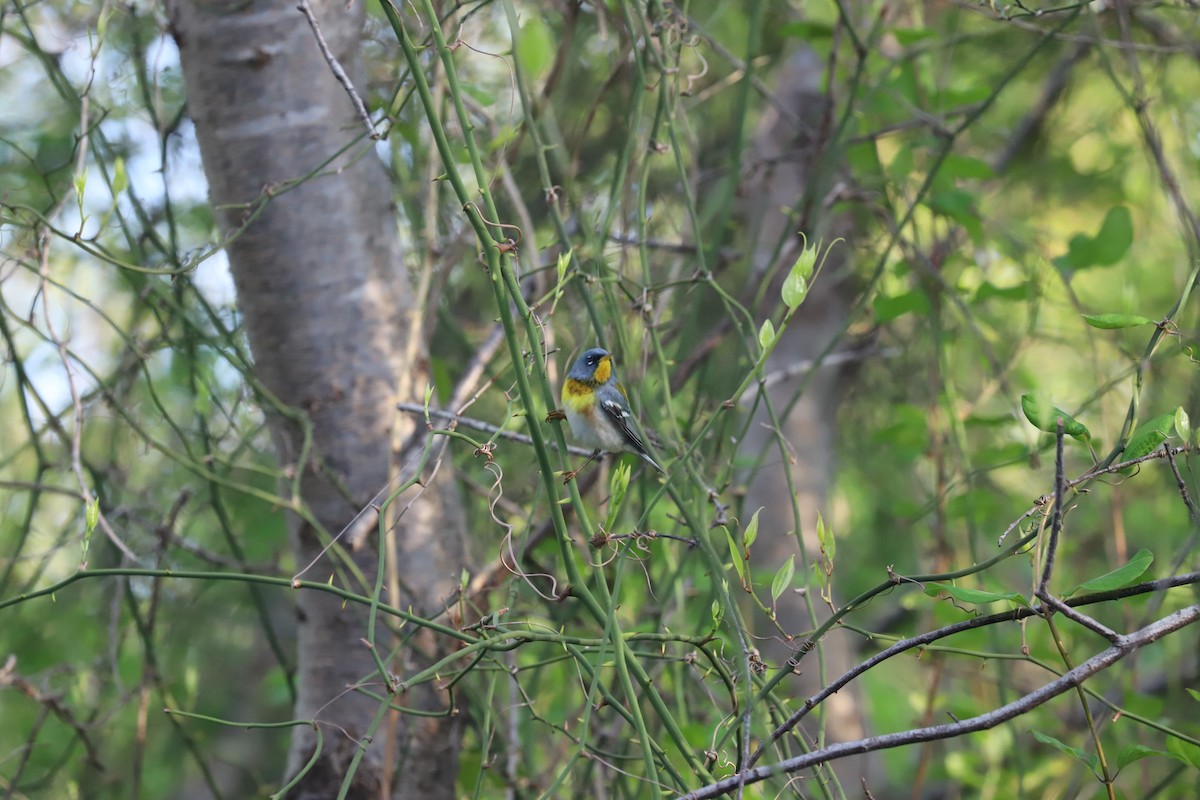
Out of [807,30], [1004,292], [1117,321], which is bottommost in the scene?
[1117,321]

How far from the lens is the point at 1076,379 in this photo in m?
4.61

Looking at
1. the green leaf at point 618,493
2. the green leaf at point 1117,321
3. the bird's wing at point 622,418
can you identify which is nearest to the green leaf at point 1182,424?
the green leaf at point 1117,321

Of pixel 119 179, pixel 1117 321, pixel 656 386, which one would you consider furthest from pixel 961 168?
pixel 119 179

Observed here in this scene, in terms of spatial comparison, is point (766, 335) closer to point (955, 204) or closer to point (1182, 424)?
point (1182, 424)

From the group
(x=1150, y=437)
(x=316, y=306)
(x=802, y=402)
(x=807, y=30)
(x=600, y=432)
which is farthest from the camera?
(x=802, y=402)

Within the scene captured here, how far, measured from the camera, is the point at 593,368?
235cm

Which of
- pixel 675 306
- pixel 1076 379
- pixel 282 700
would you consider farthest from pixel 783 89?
pixel 282 700

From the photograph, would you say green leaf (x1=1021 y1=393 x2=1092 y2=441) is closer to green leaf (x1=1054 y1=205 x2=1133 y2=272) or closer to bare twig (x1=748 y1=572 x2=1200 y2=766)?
bare twig (x1=748 y1=572 x2=1200 y2=766)

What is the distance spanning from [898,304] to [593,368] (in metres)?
0.71

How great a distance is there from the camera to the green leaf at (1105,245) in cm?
230

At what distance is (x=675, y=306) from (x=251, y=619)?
295 cm

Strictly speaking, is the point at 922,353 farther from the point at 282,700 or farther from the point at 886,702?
the point at 282,700

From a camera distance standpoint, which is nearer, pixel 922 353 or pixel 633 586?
pixel 633 586

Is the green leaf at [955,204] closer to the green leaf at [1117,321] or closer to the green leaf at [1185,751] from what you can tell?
the green leaf at [1117,321]
